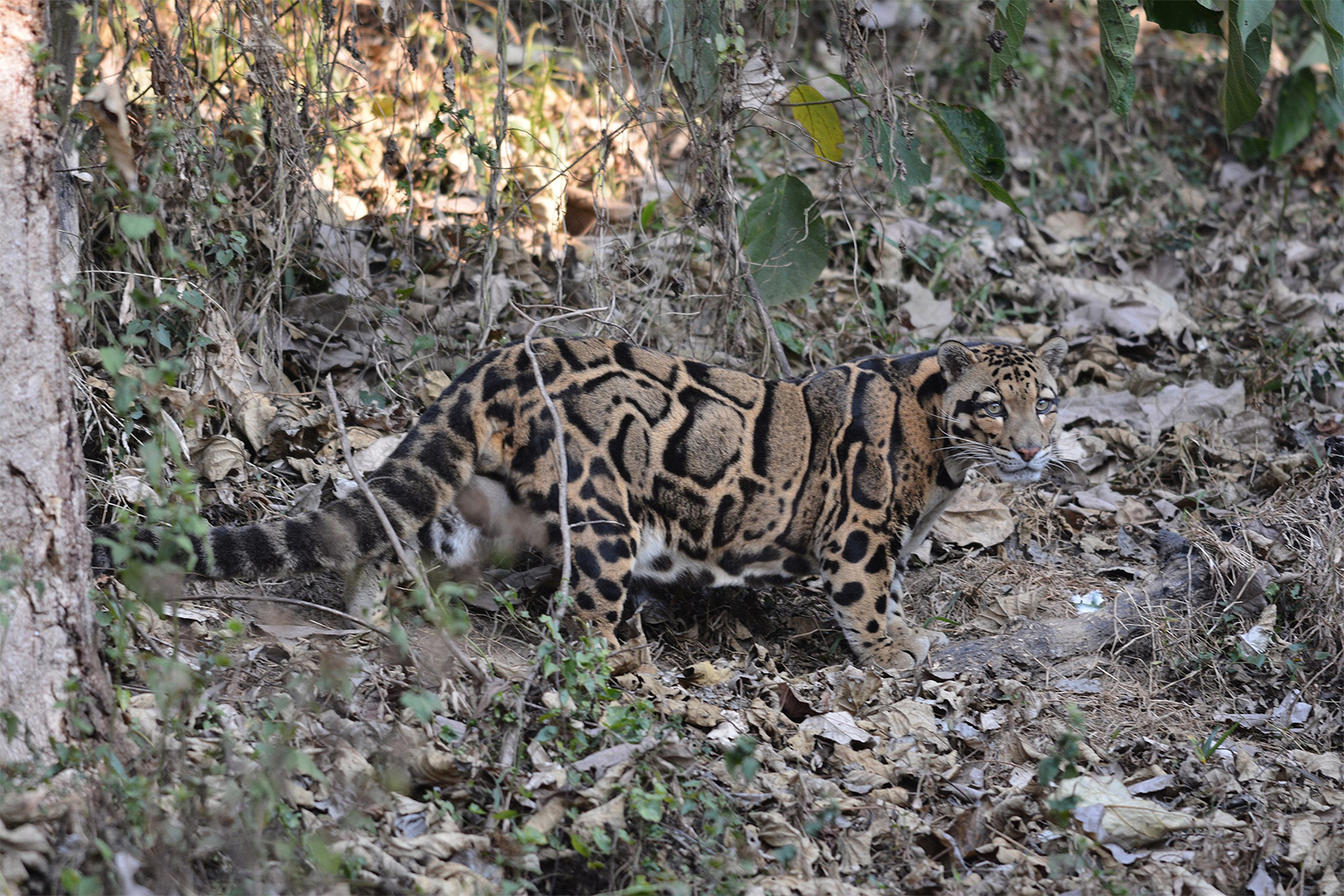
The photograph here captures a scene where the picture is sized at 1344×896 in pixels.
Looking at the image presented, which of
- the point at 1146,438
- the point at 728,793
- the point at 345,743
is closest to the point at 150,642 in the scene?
the point at 345,743

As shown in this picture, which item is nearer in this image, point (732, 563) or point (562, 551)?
point (562, 551)

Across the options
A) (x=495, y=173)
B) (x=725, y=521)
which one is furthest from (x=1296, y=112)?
(x=725, y=521)

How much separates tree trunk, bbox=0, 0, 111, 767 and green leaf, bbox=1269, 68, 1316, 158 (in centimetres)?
1063

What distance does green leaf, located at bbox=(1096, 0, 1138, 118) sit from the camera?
5.86m

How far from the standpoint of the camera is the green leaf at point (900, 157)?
6.38 meters

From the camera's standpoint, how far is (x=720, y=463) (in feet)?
19.4

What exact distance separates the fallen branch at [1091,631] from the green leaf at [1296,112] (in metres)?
6.41

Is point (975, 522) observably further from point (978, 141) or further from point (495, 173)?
point (495, 173)

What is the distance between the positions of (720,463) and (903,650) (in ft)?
4.32

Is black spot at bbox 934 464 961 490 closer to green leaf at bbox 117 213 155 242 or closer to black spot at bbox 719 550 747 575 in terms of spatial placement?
black spot at bbox 719 550 747 575

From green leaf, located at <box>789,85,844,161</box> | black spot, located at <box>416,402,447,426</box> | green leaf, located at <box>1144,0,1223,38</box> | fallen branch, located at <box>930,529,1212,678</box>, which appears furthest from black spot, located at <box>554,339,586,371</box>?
green leaf, located at <box>1144,0,1223,38</box>

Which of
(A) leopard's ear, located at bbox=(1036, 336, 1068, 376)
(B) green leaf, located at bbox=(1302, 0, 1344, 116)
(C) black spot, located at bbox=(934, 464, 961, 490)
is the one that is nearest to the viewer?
(B) green leaf, located at bbox=(1302, 0, 1344, 116)

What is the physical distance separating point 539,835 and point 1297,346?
7.19m

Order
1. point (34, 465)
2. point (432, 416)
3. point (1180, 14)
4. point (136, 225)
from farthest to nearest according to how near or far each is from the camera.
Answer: point (1180, 14)
point (432, 416)
point (34, 465)
point (136, 225)
